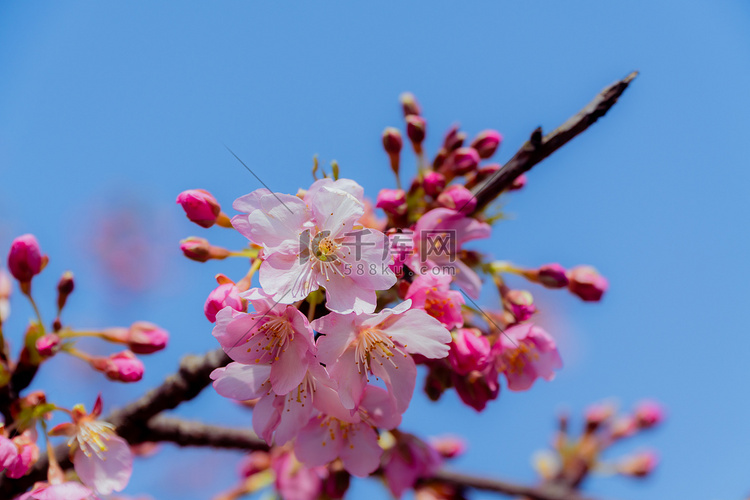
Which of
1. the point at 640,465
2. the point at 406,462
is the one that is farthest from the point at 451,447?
the point at 640,465

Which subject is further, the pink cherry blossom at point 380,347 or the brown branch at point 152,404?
the brown branch at point 152,404

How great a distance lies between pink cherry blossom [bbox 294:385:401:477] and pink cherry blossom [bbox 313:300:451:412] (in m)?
0.10

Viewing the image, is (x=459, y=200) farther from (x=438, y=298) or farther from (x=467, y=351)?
(x=467, y=351)

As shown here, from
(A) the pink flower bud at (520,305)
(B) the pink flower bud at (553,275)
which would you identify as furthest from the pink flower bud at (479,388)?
(B) the pink flower bud at (553,275)

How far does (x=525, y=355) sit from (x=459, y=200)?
0.76 metres

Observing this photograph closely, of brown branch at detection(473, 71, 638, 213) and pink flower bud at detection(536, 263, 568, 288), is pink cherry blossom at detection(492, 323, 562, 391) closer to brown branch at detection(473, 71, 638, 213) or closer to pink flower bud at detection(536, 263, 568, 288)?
pink flower bud at detection(536, 263, 568, 288)

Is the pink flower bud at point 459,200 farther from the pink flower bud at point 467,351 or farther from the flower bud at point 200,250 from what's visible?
the flower bud at point 200,250

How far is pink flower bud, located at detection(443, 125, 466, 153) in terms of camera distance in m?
2.89

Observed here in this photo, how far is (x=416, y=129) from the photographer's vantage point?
2.92 meters

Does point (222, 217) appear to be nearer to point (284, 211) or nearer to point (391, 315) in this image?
point (284, 211)

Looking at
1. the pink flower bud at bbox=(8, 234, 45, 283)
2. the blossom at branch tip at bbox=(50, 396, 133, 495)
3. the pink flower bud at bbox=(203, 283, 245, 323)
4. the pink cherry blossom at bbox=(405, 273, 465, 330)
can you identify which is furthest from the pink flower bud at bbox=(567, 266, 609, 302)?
the pink flower bud at bbox=(8, 234, 45, 283)

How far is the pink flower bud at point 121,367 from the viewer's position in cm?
236

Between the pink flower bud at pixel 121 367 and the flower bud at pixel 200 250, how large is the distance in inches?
20.5

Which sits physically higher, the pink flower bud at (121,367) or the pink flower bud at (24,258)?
the pink flower bud at (24,258)
